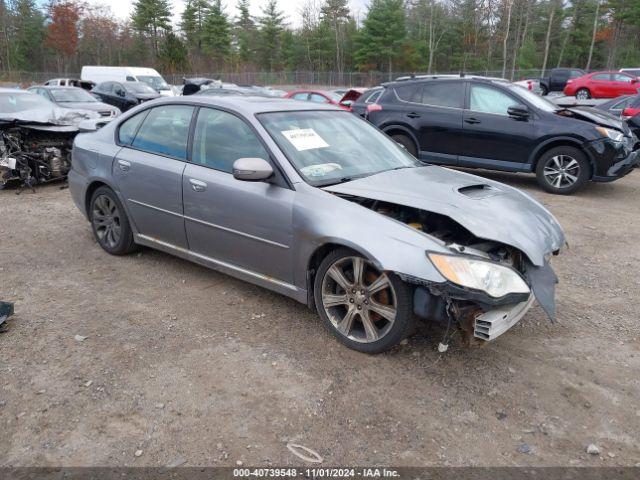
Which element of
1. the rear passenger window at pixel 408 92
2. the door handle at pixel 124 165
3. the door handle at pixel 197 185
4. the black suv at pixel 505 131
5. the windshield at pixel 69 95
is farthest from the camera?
the windshield at pixel 69 95

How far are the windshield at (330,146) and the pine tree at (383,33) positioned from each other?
52.7m

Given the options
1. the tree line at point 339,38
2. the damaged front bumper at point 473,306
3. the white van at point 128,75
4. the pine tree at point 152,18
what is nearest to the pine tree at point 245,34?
the tree line at point 339,38

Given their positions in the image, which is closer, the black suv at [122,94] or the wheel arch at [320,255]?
the wheel arch at [320,255]

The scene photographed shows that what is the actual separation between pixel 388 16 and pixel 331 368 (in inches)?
2205

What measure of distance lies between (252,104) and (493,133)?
5436mm

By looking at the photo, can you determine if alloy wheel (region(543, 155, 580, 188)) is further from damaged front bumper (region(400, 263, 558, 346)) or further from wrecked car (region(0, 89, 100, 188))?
wrecked car (region(0, 89, 100, 188))

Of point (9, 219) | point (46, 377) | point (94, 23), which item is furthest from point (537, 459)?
point (94, 23)

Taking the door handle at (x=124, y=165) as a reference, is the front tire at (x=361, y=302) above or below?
below

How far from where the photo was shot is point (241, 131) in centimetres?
401

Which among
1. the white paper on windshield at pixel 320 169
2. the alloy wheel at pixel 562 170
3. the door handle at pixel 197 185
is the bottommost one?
the alloy wheel at pixel 562 170

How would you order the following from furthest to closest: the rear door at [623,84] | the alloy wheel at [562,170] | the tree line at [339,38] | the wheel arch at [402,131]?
1. the tree line at [339,38]
2. the rear door at [623,84]
3. the wheel arch at [402,131]
4. the alloy wheel at [562,170]

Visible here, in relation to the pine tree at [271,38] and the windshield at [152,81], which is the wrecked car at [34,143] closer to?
the windshield at [152,81]

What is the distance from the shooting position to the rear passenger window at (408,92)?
932 centimetres

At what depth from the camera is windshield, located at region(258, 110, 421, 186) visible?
150 inches
